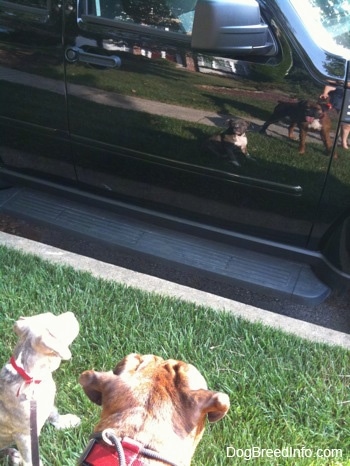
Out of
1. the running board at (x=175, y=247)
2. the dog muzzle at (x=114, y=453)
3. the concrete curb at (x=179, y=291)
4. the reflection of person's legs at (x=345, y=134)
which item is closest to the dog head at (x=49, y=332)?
the dog muzzle at (x=114, y=453)

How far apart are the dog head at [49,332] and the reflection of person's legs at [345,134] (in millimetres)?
1670

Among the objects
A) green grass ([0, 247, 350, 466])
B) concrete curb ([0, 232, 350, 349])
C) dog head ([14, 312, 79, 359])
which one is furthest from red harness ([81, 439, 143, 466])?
concrete curb ([0, 232, 350, 349])

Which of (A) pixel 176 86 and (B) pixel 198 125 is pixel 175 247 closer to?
(B) pixel 198 125

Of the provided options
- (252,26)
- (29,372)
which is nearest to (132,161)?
(252,26)

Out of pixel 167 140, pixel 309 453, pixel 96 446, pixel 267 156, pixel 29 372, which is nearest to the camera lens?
pixel 96 446

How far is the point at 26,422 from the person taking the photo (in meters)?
2.03

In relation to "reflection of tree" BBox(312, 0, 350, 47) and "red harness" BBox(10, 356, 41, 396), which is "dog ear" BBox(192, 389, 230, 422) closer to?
"red harness" BBox(10, 356, 41, 396)

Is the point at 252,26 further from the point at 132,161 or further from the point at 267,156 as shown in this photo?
the point at 132,161

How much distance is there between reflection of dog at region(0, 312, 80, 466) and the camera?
1.94 meters

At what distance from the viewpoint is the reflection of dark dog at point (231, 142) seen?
10.3 ft

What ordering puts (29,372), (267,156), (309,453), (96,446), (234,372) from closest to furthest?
(96,446)
(29,372)
(309,453)
(234,372)
(267,156)

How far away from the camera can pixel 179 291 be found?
3.28 m

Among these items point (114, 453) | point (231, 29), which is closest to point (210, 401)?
point (114, 453)

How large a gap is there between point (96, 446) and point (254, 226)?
6.73ft
